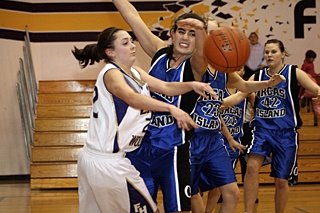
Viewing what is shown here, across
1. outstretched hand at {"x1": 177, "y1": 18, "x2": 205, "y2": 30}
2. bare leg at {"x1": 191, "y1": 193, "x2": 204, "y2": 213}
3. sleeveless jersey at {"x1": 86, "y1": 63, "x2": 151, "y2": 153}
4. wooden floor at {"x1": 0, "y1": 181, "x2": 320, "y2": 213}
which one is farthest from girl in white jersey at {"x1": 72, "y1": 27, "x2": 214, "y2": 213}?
wooden floor at {"x1": 0, "y1": 181, "x2": 320, "y2": 213}

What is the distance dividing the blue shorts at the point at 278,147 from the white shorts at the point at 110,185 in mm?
2165

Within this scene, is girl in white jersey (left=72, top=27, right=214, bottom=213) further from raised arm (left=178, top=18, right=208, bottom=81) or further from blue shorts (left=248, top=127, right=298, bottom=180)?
blue shorts (left=248, top=127, right=298, bottom=180)

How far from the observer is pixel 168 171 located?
419cm

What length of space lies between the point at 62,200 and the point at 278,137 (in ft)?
11.7

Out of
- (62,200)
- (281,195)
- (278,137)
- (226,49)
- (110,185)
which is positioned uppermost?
(226,49)

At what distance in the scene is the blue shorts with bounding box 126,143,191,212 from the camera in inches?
163

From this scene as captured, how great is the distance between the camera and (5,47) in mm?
11289

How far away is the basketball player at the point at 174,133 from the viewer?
4168 millimetres

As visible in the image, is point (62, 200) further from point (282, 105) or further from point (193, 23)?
point (193, 23)

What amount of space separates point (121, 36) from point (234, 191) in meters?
1.45

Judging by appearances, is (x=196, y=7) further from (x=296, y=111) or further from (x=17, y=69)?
(x=296, y=111)

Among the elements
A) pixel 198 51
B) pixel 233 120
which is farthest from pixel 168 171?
pixel 233 120

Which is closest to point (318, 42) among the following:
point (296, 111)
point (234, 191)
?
point (296, 111)

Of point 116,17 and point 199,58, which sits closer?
point 199,58
